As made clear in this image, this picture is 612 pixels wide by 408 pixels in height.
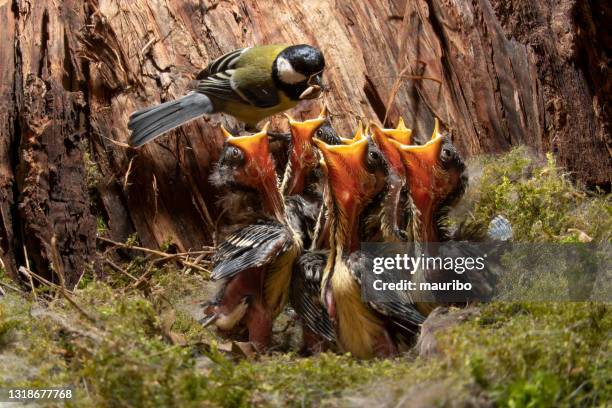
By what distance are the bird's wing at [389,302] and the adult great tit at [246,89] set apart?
1019mm

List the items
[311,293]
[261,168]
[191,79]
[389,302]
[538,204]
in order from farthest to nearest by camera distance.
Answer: [191,79], [538,204], [261,168], [311,293], [389,302]

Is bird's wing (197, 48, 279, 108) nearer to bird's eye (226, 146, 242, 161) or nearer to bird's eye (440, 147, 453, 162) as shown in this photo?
bird's eye (226, 146, 242, 161)

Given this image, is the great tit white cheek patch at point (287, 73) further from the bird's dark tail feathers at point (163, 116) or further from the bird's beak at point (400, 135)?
the bird's beak at point (400, 135)

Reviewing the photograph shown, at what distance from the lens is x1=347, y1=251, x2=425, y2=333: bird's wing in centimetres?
224

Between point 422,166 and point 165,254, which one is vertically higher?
point 422,166

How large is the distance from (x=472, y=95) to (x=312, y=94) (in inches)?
30.2

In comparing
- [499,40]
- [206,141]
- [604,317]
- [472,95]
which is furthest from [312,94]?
[604,317]

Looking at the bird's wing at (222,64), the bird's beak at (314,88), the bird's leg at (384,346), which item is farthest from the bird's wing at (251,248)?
the bird's wing at (222,64)

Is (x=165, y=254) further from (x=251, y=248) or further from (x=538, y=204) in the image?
(x=538, y=204)

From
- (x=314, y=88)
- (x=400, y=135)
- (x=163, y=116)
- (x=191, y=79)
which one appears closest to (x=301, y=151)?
(x=400, y=135)

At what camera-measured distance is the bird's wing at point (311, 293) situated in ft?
7.82

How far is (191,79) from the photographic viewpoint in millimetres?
3484

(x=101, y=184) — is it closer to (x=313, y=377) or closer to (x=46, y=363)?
(x=46, y=363)

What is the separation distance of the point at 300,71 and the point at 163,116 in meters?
0.54
